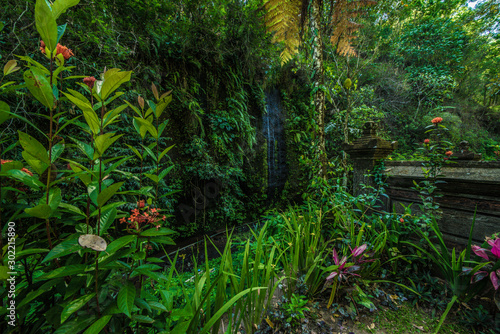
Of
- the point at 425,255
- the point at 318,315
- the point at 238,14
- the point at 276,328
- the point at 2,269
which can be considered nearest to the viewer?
the point at 2,269

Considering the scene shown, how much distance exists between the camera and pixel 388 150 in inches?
91.4

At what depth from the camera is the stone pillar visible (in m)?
2.24

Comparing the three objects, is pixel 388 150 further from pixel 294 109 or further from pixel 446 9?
pixel 446 9

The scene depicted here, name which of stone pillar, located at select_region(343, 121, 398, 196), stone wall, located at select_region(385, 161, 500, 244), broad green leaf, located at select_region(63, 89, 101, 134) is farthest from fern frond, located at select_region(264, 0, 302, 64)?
broad green leaf, located at select_region(63, 89, 101, 134)

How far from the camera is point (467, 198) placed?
1.72 metres

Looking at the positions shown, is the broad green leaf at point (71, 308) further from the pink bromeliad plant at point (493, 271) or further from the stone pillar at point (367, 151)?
the stone pillar at point (367, 151)

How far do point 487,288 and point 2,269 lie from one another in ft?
8.85

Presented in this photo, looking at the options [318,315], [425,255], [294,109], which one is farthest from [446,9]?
[318,315]

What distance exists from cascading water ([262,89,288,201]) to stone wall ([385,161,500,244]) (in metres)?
3.63

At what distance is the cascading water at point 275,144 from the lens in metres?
5.52

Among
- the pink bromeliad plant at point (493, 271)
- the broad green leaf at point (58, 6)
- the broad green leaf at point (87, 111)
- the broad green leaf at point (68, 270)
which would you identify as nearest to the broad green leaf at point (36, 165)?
the broad green leaf at point (87, 111)

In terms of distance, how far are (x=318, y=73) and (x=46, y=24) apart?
2.27 meters

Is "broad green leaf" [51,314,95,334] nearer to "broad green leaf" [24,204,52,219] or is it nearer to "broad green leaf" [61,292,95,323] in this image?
"broad green leaf" [61,292,95,323]

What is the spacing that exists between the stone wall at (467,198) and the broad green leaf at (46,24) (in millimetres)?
2653
